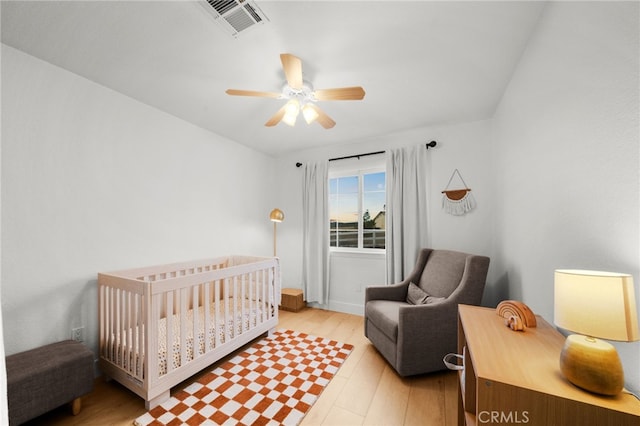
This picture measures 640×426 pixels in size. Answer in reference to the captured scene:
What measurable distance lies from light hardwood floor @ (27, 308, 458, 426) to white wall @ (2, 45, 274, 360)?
0.53 meters

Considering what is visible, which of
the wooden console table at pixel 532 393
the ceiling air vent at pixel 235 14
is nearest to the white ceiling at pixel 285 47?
the ceiling air vent at pixel 235 14

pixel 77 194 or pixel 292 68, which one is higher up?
pixel 292 68

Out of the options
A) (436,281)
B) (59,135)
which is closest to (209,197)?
(59,135)

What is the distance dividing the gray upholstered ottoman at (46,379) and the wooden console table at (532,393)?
7.16ft

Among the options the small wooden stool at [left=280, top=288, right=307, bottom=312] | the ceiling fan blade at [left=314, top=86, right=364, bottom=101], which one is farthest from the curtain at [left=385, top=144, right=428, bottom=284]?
the ceiling fan blade at [left=314, top=86, right=364, bottom=101]

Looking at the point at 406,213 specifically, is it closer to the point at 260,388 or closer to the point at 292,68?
the point at 292,68

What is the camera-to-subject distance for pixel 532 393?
2.51ft

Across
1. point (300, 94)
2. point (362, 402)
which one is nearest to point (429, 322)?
point (362, 402)

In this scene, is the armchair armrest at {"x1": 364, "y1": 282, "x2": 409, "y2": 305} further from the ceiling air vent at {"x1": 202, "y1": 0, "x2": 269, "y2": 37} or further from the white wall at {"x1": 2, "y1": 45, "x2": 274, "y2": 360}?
the ceiling air vent at {"x1": 202, "y1": 0, "x2": 269, "y2": 37}

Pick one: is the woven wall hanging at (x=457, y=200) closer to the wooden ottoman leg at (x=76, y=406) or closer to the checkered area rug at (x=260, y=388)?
the checkered area rug at (x=260, y=388)

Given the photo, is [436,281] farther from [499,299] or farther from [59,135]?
[59,135]

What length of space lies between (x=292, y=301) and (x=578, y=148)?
10.7 feet

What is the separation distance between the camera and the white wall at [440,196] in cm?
282

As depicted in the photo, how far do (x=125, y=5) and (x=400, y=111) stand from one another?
2.24m
